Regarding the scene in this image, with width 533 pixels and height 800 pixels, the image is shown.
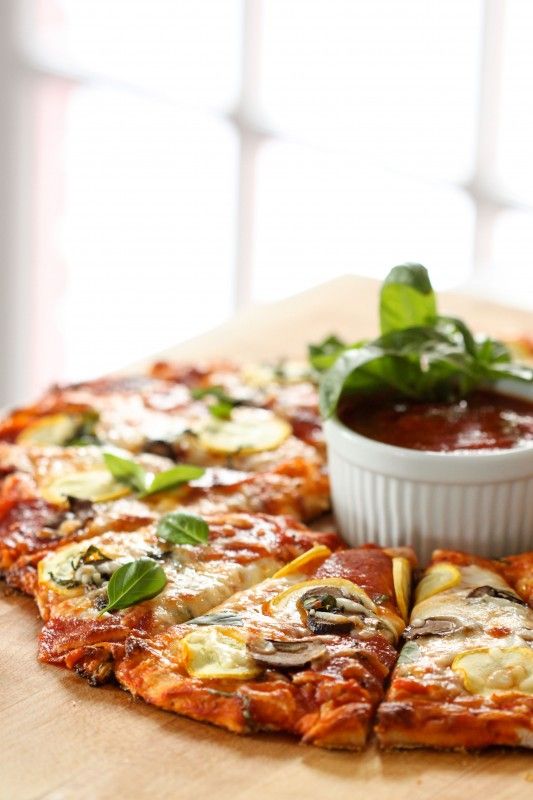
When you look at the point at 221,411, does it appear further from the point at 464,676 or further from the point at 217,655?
the point at 464,676

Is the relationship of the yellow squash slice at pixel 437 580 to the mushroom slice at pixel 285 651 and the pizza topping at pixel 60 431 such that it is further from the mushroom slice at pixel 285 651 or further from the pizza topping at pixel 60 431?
the pizza topping at pixel 60 431

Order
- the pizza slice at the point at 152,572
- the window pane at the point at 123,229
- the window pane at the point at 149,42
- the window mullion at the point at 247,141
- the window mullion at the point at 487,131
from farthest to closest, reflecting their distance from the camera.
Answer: the window pane at the point at 123,229, the window pane at the point at 149,42, the window mullion at the point at 247,141, the window mullion at the point at 487,131, the pizza slice at the point at 152,572

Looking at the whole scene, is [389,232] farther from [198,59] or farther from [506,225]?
[198,59]

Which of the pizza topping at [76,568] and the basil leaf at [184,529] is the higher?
the basil leaf at [184,529]

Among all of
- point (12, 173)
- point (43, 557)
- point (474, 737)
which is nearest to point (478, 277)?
point (43, 557)

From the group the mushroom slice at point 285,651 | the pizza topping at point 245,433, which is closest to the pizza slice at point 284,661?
the mushroom slice at point 285,651
